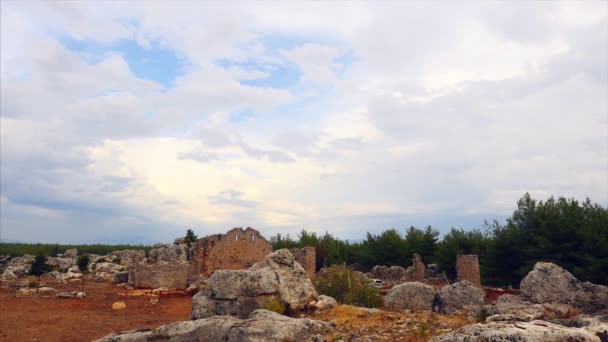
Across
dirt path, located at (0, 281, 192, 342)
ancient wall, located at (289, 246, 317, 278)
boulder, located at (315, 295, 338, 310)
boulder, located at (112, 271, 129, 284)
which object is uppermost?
ancient wall, located at (289, 246, 317, 278)

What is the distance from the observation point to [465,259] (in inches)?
938

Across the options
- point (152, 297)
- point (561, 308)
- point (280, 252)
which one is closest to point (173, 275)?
point (152, 297)

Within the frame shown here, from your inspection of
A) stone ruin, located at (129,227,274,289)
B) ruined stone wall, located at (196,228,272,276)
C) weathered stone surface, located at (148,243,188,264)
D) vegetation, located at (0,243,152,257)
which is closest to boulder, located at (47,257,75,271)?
vegetation, located at (0,243,152,257)

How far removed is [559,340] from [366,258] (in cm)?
3346

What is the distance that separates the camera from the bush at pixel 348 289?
15484 millimetres

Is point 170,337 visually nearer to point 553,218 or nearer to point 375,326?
point 375,326

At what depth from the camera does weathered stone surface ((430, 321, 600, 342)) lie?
6.09 meters

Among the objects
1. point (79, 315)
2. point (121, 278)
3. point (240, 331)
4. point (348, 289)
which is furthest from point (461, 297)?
point (121, 278)

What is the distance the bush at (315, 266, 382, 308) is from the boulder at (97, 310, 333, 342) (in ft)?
18.4

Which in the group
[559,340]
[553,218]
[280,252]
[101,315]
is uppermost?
[553,218]

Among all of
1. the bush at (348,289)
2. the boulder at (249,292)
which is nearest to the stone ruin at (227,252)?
the bush at (348,289)

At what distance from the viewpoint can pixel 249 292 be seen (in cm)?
1288

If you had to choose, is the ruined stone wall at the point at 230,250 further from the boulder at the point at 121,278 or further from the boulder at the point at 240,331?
the boulder at the point at 240,331

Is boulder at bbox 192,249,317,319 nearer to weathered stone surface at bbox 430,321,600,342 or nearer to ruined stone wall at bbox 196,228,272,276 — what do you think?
weathered stone surface at bbox 430,321,600,342
